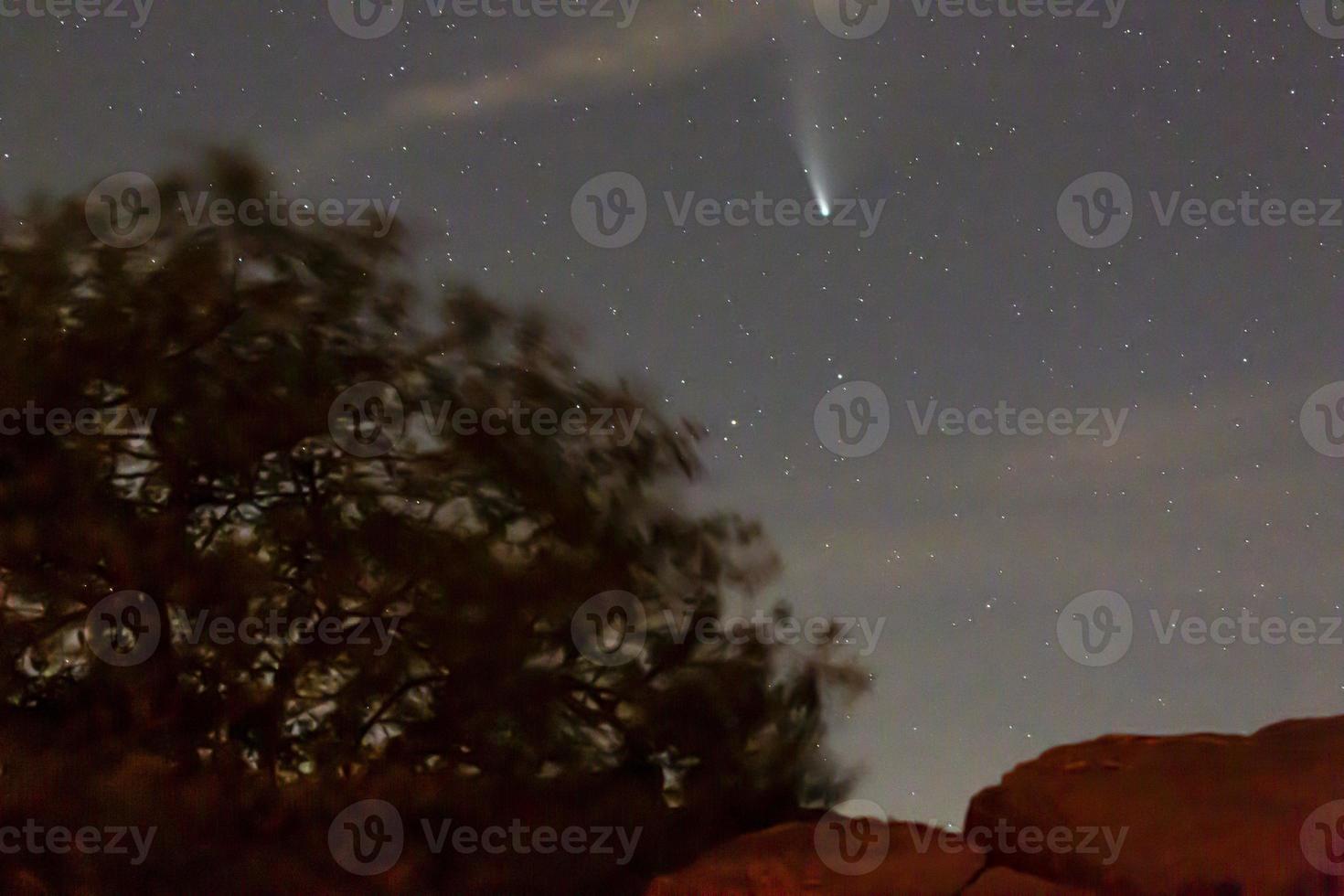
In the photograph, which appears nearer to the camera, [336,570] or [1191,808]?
[1191,808]

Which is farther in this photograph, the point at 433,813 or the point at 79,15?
the point at 79,15

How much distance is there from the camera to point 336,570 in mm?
2234

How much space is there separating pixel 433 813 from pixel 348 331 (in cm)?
93

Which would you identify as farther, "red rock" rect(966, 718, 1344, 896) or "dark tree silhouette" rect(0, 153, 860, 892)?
"dark tree silhouette" rect(0, 153, 860, 892)

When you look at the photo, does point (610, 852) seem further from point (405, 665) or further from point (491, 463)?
point (491, 463)

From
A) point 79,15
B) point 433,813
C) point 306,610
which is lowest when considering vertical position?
point 433,813

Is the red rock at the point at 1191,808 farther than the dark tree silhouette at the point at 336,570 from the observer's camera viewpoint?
No

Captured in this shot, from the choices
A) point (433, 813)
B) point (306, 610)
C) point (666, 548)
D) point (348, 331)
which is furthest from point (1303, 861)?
point (348, 331)

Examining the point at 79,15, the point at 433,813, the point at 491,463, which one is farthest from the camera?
the point at 79,15

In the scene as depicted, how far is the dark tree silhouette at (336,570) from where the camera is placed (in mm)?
2150

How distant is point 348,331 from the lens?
2.35 metres

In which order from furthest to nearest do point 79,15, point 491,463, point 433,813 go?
point 79,15 < point 491,463 < point 433,813

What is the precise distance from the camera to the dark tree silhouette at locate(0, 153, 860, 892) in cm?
215

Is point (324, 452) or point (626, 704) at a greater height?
point (324, 452)
